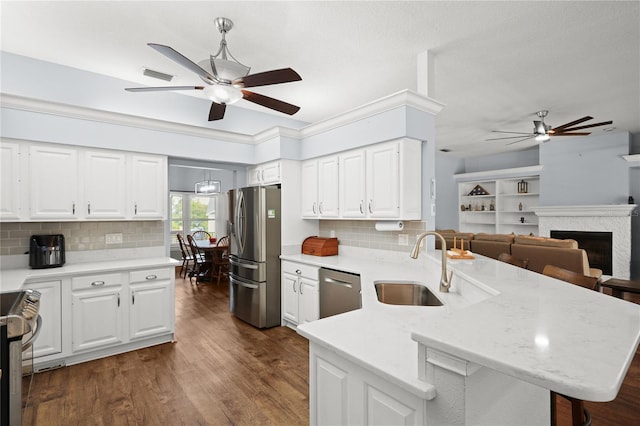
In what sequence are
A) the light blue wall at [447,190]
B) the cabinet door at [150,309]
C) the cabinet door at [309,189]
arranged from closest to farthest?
1. the cabinet door at [150,309]
2. the cabinet door at [309,189]
3. the light blue wall at [447,190]

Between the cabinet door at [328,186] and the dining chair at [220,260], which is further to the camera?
the dining chair at [220,260]

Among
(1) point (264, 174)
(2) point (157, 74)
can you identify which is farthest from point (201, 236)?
(2) point (157, 74)

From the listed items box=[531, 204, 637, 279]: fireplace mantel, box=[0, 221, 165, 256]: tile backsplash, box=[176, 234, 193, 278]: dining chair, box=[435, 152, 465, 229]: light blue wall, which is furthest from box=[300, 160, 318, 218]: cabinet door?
box=[531, 204, 637, 279]: fireplace mantel

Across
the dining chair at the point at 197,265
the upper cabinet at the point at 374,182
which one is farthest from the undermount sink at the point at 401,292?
the dining chair at the point at 197,265

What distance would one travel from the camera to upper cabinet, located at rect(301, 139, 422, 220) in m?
3.14

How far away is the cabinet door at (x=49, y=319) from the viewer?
2877 millimetres

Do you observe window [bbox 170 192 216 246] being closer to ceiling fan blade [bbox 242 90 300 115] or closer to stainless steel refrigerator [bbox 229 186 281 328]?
stainless steel refrigerator [bbox 229 186 281 328]

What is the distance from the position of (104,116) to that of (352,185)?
272 centimetres

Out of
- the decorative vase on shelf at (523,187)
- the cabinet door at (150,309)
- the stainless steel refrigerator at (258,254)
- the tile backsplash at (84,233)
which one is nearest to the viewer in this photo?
the tile backsplash at (84,233)

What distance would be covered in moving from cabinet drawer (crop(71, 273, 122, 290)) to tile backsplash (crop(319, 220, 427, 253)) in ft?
7.97

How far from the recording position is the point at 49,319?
2.92m

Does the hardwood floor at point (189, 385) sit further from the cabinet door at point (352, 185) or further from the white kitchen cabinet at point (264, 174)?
the white kitchen cabinet at point (264, 174)

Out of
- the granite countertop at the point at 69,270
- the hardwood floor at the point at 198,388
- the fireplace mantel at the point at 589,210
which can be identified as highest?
the fireplace mantel at the point at 589,210

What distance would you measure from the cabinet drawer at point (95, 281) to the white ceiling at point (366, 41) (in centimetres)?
215
